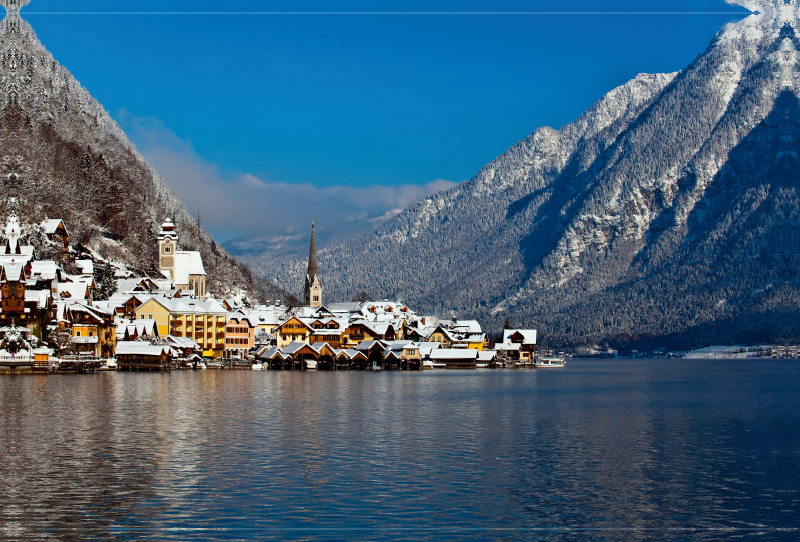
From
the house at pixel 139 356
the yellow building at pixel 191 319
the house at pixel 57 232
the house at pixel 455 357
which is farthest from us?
the house at pixel 455 357

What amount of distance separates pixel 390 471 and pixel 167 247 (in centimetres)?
16461

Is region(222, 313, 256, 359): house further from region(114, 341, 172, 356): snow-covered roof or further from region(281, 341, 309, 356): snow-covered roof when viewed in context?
region(114, 341, 172, 356): snow-covered roof

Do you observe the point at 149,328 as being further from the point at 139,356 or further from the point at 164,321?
the point at 139,356

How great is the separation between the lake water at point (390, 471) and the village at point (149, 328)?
5127 centimetres

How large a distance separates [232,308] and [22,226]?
55.7m

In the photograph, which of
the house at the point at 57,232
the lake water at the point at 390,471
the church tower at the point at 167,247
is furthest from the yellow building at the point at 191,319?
the lake water at the point at 390,471

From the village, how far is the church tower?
0.70ft

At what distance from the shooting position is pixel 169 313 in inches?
6186

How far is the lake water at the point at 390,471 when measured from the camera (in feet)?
97.2

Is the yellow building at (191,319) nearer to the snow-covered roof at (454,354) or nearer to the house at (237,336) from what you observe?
the house at (237,336)

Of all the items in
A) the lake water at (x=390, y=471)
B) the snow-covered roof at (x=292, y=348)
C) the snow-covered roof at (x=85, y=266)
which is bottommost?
the lake water at (x=390, y=471)

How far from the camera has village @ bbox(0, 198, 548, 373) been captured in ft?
396

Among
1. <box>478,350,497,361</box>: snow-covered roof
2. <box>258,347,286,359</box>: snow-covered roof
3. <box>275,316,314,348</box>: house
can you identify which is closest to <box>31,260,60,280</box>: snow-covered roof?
<box>258,347,286,359</box>: snow-covered roof

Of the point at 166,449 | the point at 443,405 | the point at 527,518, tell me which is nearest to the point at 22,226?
the point at 443,405
